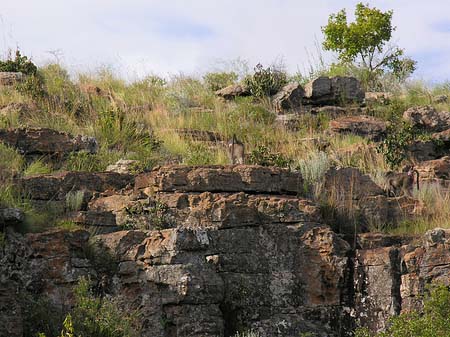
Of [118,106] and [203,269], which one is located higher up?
[118,106]

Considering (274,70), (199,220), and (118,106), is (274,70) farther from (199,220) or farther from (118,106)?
(199,220)

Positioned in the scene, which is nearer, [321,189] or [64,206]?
[64,206]

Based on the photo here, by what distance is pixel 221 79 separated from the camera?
76.9 feet

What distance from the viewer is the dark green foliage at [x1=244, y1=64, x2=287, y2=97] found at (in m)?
21.0

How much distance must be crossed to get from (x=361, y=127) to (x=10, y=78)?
261 inches

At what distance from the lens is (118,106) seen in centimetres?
1962

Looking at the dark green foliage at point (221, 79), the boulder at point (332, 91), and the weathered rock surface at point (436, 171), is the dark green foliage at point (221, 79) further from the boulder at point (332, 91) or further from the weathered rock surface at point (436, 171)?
the weathered rock surface at point (436, 171)

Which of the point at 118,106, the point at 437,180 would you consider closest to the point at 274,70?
the point at 118,106

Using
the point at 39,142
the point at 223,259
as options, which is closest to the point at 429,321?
the point at 223,259

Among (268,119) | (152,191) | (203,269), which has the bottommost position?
(203,269)

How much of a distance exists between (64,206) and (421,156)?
6.71 m

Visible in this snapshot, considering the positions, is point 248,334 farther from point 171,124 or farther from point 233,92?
point 233,92

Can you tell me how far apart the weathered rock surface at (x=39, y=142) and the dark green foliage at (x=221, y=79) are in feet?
24.4

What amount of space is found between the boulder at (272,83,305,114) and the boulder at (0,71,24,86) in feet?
16.0
